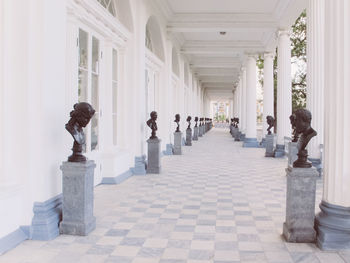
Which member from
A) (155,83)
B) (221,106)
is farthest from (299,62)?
(221,106)

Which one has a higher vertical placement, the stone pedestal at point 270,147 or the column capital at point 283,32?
the column capital at point 283,32

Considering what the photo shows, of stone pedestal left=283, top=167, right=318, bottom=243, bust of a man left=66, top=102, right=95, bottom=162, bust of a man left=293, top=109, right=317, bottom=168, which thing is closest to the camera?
stone pedestal left=283, top=167, right=318, bottom=243

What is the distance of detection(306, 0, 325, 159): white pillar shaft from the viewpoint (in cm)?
809

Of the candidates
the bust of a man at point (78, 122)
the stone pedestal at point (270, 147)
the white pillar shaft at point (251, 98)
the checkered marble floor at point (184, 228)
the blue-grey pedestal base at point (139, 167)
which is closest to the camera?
the checkered marble floor at point (184, 228)

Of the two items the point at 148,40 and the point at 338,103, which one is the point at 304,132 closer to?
the point at 338,103

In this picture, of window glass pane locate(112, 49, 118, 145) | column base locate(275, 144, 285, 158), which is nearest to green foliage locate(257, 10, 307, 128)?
column base locate(275, 144, 285, 158)

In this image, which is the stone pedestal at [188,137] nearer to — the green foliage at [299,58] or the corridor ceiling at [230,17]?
the corridor ceiling at [230,17]

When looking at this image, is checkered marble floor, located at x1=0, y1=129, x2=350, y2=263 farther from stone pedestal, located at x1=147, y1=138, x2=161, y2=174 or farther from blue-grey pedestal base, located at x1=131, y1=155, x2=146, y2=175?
stone pedestal, located at x1=147, y1=138, x2=161, y2=174

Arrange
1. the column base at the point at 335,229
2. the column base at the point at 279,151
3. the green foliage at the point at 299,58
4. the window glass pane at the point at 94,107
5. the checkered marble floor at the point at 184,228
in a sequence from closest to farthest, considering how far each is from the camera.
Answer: the checkered marble floor at the point at 184,228 → the column base at the point at 335,229 → the window glass pane at the point at 94,107 → the column base at the point at 279,151 → the green foliage at the point at 299,58

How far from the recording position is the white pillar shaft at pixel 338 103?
380 centimetres

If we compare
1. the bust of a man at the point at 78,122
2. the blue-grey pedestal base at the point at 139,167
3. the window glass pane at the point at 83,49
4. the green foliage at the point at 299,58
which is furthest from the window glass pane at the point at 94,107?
the green foliage at the point at 299,58

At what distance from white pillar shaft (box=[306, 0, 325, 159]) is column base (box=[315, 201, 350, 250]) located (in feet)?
15.0

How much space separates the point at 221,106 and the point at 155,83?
2945 inches

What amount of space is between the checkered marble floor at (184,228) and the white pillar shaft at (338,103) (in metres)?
0.72
